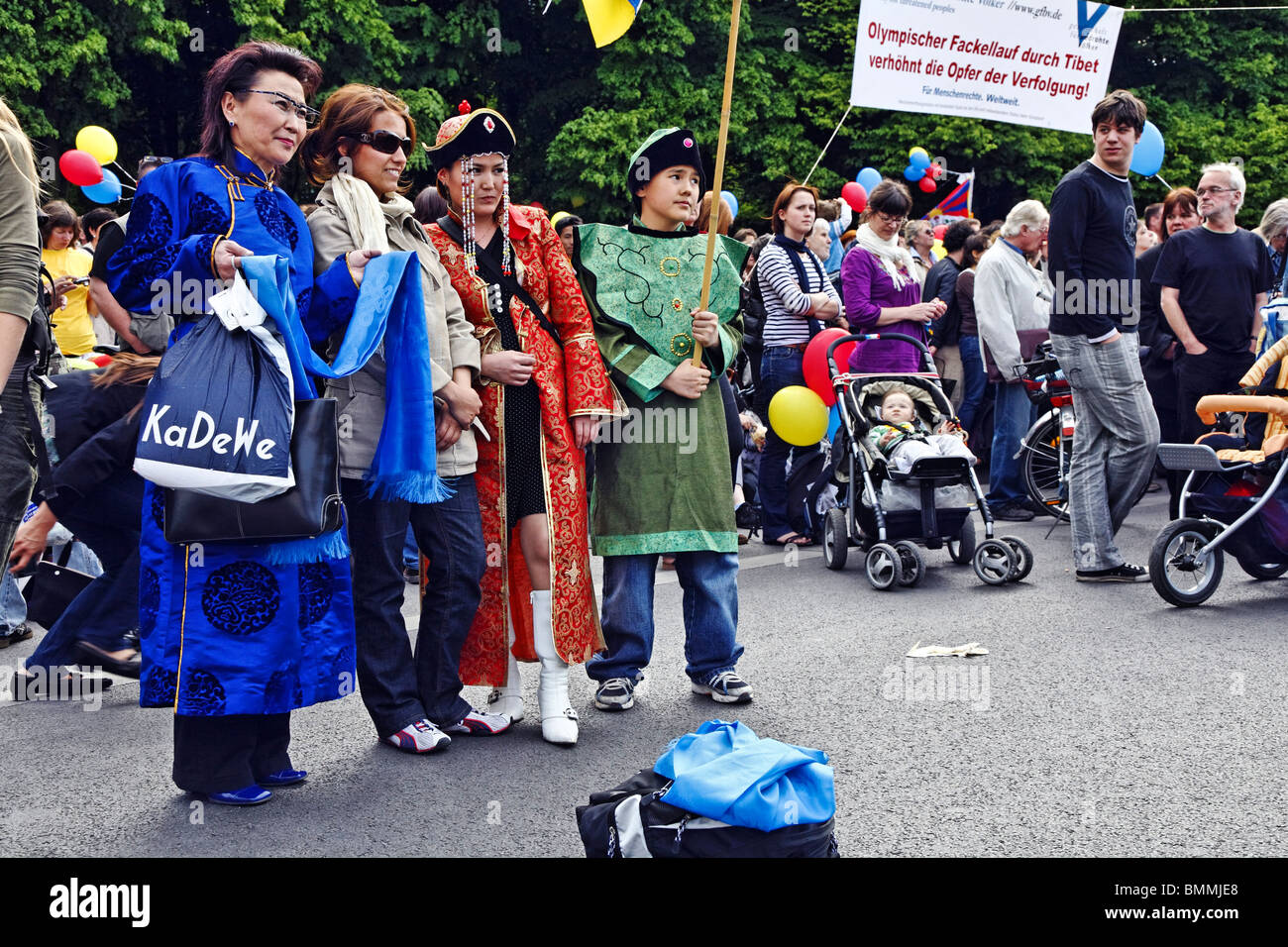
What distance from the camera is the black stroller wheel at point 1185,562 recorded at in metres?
6.18

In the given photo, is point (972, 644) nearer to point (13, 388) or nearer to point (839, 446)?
point (839, 446)

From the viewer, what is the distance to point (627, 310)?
4.77m

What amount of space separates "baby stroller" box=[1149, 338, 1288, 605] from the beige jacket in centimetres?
348

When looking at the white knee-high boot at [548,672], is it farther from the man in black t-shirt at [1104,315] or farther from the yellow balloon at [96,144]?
the yellow balloon at [96,144]

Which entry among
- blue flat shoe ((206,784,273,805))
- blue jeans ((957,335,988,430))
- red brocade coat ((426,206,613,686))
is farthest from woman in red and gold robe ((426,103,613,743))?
blue jeans ((957,335,988,430))

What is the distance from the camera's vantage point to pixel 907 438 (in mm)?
7102

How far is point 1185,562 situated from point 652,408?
294 cm

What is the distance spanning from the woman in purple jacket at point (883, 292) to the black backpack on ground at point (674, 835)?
540 cm

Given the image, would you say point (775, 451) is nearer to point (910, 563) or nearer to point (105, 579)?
point (910, 563)

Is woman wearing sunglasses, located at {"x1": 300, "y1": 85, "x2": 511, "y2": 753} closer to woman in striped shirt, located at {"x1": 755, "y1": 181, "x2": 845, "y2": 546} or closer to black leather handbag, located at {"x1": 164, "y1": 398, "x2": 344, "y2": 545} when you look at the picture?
black leather handbag, located at {"x1": 164, "y1": 398, "x2": 344, "y2": 545}

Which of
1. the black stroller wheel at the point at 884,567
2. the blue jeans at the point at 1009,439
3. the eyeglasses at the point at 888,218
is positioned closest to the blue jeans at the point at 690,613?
the black stroller wheel at the point at 884,567
